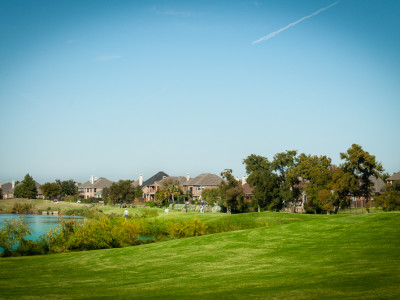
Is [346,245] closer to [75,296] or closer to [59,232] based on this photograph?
[75,296]

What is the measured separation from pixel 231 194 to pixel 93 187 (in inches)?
3901

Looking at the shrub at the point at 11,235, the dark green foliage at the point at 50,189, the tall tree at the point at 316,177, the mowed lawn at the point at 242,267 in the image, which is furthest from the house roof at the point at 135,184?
the mowed lawn at the point at 242,267

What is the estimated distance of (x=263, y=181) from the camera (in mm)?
69125

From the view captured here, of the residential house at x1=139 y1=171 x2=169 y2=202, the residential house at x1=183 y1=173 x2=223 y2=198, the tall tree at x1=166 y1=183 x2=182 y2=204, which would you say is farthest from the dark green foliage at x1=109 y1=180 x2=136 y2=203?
the residential house at x1=183 y1=173 x2=223 y2=198

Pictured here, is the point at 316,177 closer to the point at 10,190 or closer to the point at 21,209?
the point at 21,209

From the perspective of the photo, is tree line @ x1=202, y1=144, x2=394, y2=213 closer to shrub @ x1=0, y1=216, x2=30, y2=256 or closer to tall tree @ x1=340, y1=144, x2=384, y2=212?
tall tree @ x1=340, y1=144, x2=384, y2=212

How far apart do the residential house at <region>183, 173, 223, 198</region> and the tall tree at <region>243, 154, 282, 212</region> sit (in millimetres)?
35231

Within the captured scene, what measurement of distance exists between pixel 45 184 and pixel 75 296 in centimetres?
12963

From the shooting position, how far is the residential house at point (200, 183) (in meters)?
107

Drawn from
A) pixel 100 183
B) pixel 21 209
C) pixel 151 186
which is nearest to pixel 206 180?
pixel 151 186

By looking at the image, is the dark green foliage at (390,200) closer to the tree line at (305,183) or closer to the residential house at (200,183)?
the tree line at (305,183)

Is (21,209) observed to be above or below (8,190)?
below

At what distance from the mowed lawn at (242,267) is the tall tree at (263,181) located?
4263 centimetres

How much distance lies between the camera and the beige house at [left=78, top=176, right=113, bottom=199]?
155625mm
